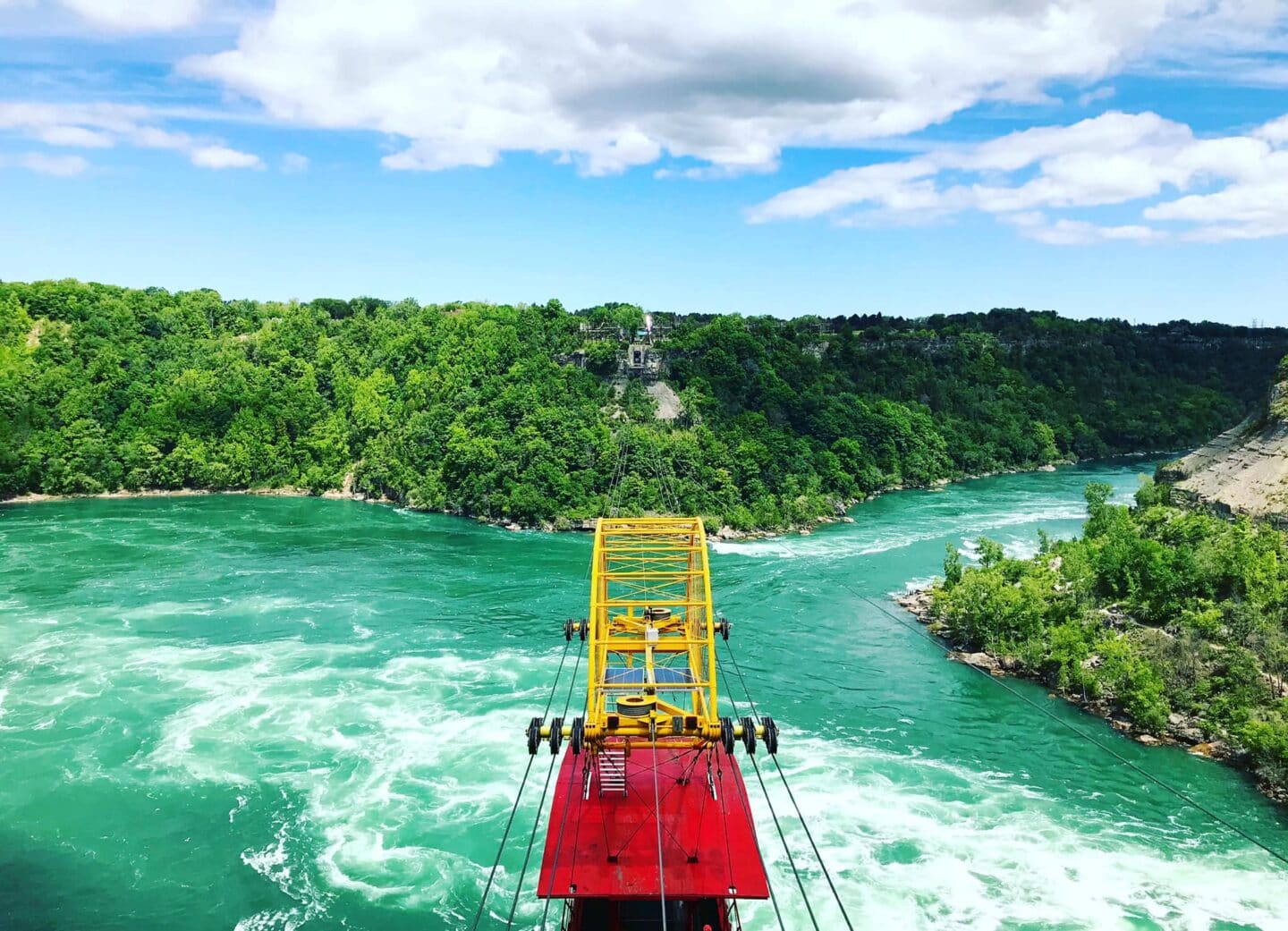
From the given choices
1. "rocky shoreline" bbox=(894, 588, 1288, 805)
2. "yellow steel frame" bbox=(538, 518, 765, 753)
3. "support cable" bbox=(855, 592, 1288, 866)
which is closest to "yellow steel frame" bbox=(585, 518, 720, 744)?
"yellow steel frame" bbox=(538, 518, 765, 753)

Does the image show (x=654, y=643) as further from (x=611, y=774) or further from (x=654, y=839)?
(x=654, y=839)

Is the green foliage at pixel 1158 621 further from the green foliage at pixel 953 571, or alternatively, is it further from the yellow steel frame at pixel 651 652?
the yellow steel frame at pixel 651 652

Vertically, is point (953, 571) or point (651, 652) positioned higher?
point (651, 652)

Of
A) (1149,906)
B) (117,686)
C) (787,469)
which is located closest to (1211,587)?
(1149,906)

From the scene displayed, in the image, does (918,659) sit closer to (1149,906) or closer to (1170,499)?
(1149,906)

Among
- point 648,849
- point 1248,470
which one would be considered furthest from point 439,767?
point 1248,470

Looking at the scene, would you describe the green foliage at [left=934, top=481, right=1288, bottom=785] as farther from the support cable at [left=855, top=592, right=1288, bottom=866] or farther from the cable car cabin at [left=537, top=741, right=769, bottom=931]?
the cable car cabin at [left=537, top=741, right=769, bottom=931]

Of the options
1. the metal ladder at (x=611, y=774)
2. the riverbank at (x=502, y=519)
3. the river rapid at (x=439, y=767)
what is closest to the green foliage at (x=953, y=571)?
the river rapid at (x=439, y=767)
